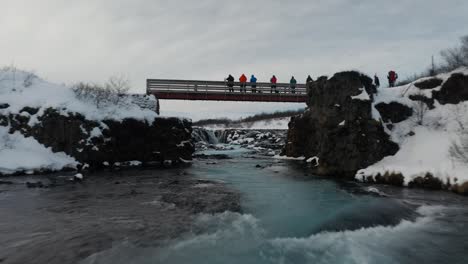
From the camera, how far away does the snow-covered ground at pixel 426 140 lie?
1712cm

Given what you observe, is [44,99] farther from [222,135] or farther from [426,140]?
[222,135]

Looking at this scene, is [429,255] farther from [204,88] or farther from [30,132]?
[204,88]

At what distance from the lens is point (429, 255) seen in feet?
27.7

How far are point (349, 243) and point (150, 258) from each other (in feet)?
18.2

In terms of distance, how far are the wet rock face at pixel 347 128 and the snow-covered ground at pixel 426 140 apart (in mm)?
920

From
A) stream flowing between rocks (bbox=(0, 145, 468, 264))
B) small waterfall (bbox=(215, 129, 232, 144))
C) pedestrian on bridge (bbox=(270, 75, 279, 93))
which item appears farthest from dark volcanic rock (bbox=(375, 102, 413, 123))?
small waterfall (bbox=(215, 129, 232, 144))

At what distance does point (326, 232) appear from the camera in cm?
1030

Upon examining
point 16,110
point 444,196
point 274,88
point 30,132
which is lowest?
point 444,196

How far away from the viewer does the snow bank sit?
25719mm

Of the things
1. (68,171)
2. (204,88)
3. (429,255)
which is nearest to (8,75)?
(68,171)

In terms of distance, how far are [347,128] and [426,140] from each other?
479cm

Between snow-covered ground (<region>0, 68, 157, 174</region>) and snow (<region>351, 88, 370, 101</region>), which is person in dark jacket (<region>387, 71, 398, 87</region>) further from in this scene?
snow-covered ground (<region>0, 68, 157, 174</region>)

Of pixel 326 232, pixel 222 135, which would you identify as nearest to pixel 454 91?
pixel 326 232

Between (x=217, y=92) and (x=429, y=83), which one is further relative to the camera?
(x=217, y=92)
